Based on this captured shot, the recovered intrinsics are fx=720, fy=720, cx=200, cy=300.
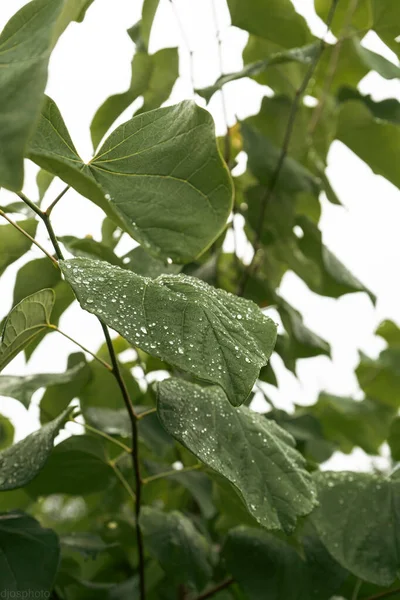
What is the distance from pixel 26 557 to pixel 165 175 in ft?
0.95

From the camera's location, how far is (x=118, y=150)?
42cm

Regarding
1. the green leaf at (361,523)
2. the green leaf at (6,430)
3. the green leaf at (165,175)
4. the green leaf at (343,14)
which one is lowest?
the green leaf at (6,430)

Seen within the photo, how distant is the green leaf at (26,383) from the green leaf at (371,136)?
0.44m

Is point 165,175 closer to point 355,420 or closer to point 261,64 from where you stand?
point 261,64

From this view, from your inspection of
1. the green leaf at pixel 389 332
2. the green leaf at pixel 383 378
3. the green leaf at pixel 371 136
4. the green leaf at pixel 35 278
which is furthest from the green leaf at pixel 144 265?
the green leaf at pixel 389 332

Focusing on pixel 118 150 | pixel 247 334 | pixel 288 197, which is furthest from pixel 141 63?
pixel 247 334

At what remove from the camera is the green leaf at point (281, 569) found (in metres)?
0.60

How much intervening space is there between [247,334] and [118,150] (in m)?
0.14

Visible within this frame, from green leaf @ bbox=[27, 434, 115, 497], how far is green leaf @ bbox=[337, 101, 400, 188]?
470mm

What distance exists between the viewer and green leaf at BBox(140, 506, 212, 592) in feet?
2.03

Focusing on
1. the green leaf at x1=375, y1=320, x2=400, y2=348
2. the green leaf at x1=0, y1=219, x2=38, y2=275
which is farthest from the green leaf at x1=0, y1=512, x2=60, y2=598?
the green leaf at x1=375, y1=320, x2=400, y2=348

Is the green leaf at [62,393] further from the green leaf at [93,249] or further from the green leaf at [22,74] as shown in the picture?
the green leaf at [22,74]

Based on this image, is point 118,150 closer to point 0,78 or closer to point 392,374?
point 0,78

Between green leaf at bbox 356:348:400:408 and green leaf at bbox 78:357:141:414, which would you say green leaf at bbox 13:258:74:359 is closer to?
green leaf at bbox 78:357:141:414
